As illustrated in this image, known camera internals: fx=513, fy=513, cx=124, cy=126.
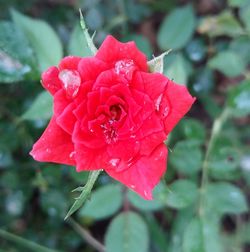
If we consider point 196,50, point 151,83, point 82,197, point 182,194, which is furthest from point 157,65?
point 196,50

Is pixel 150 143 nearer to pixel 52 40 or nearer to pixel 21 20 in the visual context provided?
pixel 52 40

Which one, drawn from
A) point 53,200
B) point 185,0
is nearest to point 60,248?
point 53,200

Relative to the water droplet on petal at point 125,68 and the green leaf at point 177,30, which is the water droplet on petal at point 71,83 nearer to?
the water droplet on petal at point 125,68

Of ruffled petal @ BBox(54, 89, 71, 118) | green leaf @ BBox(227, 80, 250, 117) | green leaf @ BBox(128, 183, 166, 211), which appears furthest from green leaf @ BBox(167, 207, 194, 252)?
ruffled petal @ BBox(54, 89, 71, 118)

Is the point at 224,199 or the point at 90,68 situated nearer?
the point at 90,68

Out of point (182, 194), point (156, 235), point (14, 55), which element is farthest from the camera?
→ point (156, 235)

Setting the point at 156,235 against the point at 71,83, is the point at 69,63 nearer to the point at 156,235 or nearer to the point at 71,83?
the point at 71,83
